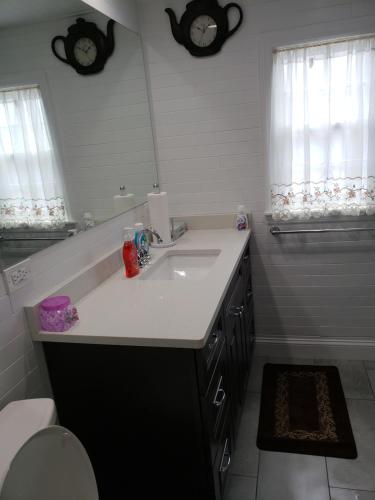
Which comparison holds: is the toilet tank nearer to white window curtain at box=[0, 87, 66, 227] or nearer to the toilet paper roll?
white window curtain at box=[0, 87, 66, 227]

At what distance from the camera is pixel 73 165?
1.79m

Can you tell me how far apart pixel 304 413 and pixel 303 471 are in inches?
15.9

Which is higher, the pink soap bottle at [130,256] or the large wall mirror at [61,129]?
the large wall mirror at [61,129]

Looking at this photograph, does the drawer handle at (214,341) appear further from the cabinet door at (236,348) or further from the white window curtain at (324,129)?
the white window curtain at (324,129)

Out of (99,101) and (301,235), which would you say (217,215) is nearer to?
(301,235)

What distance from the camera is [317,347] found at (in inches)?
109

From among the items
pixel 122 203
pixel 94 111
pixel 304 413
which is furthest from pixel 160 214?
pixel 304 413

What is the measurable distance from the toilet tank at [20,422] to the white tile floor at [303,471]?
41.8 inches

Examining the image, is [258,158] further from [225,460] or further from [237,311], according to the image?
[225,460]

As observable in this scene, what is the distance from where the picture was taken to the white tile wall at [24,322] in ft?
4.40

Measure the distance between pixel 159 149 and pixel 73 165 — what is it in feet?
3.06

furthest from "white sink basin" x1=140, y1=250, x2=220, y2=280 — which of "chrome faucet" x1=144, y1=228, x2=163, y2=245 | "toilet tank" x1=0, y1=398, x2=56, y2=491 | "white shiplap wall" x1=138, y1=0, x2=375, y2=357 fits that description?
"toilet tank" x1=0, y1=398, x2=56, y2=491

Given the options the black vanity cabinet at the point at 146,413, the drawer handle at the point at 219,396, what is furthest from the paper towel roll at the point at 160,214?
the drawer handle at the point at 219,396

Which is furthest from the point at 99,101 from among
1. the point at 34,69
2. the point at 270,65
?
the point at 270,65
